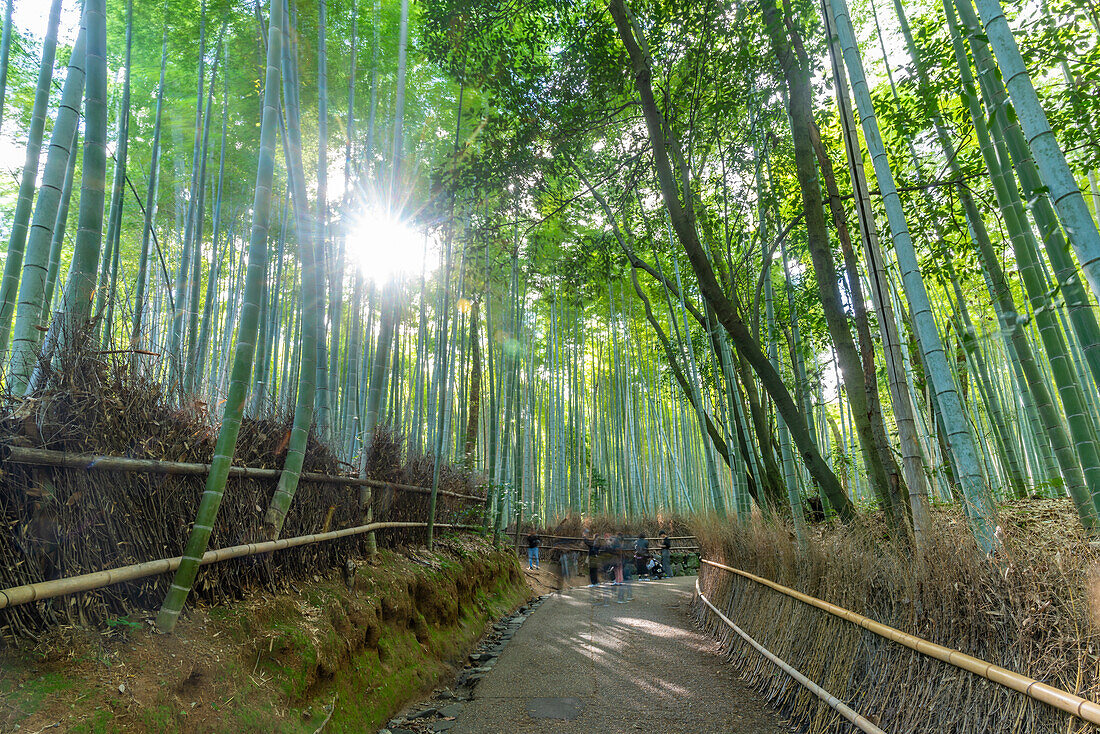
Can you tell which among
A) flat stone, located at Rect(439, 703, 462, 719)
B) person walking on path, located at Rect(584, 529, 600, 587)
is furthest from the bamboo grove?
person walking on path, located at Rect(584, 529, 600, 587)

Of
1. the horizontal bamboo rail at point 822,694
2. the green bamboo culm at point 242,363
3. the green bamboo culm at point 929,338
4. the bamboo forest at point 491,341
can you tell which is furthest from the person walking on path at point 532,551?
the green bamboo culm at point 929,338

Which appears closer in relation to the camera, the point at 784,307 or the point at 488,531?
the point at 784,307

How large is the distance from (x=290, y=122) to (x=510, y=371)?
19.7ft

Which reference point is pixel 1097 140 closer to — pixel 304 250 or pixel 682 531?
pixel 304 250

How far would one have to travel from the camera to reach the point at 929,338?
2029mm

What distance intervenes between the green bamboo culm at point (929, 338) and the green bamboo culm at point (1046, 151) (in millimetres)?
627

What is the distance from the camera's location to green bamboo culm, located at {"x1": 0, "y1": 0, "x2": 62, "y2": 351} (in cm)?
217

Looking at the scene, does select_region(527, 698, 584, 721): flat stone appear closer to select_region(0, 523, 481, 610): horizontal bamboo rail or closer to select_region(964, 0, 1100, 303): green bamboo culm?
select_region(0, 523, 481, 610): horizontal bamboo rail

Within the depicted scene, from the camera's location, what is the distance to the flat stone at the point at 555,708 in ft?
9.55

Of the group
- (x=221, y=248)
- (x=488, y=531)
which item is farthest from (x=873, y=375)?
(x=221, y=248)

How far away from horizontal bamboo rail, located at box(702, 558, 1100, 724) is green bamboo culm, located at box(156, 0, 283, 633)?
246 centimetres

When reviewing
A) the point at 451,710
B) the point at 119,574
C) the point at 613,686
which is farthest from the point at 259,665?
the point at 613,686

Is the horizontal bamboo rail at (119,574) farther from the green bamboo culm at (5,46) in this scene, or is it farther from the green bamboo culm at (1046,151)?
the green bamboo culm at (5,46)

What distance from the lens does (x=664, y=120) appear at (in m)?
4.25
